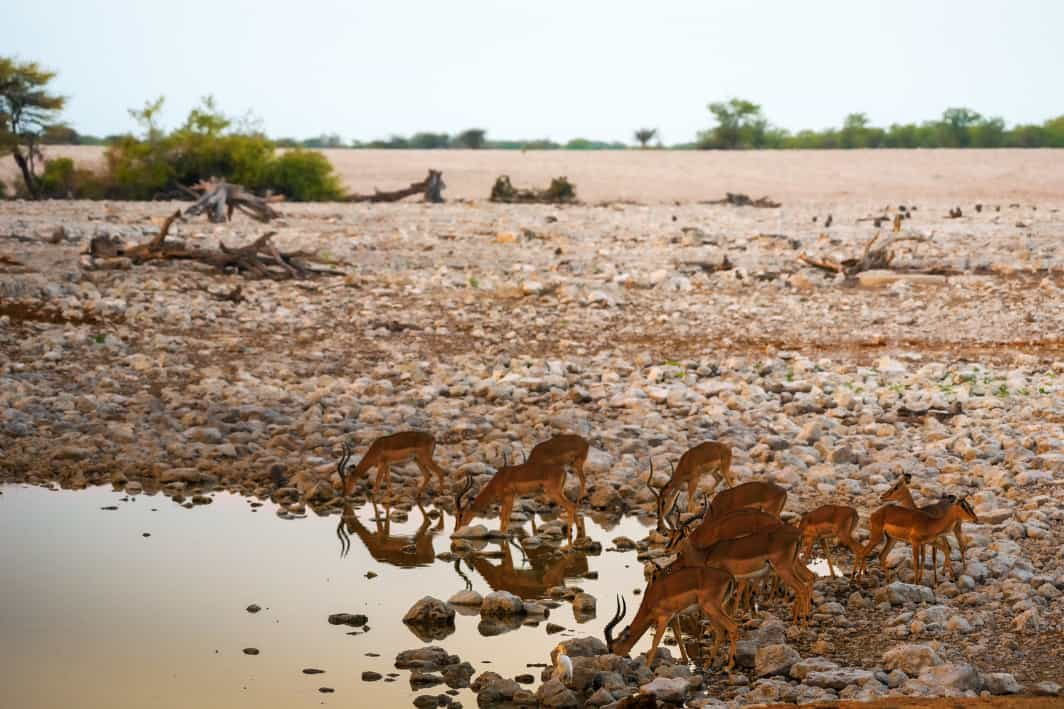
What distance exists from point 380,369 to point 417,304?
4.14 meters

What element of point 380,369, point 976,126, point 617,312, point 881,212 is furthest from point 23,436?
point 976,126

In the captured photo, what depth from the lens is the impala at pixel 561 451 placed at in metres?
9.59

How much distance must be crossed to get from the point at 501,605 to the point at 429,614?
0.46 metres

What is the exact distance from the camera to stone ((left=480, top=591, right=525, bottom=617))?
7.63 meters

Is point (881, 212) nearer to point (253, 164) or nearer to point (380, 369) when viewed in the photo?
point (253, 164)

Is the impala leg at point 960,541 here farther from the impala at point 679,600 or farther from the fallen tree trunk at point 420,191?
the fallen tree trunk at point 420,191

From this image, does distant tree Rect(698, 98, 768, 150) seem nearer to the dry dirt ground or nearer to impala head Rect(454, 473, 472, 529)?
the dry dirt ground

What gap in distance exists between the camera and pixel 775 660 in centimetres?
655

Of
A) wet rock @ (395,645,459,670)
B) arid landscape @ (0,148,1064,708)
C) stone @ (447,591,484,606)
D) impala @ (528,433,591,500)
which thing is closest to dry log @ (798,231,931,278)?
arid landscape @ (0,148,1064,708)

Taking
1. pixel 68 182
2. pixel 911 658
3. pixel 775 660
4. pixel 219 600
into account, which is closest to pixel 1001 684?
pixel 911 658

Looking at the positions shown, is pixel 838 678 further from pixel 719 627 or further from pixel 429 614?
pixel 429 614

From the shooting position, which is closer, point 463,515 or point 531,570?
point 531,570

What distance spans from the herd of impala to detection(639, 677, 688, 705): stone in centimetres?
32

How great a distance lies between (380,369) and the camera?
13.7 m
